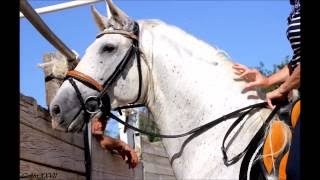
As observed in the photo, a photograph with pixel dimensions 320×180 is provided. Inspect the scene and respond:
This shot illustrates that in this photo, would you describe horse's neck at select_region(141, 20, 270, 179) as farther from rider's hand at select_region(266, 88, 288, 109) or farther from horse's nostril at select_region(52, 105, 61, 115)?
horse's nostril at select_region(52, 105, 61, 115)

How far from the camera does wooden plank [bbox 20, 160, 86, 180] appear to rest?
3027 mm

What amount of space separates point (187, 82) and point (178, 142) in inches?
14.4

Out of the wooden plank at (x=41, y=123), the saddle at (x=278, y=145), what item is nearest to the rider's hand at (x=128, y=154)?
the wooden plank at (x=41, y=123)

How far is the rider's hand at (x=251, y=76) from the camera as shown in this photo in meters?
3.05

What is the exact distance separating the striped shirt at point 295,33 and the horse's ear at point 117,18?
3.66 feet

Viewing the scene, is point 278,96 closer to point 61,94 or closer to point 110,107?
point 110,107

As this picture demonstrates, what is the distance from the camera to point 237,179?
9.29ft

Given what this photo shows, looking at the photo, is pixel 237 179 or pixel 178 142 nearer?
pixel 237 179

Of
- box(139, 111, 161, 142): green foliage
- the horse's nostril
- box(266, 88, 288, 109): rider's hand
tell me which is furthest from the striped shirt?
the horse's nostril

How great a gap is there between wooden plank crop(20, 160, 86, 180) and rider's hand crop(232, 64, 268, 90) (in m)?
1.35

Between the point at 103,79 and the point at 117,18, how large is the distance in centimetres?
42

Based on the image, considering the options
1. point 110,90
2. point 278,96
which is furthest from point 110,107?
point 278,96

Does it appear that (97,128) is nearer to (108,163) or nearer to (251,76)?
(108,163)

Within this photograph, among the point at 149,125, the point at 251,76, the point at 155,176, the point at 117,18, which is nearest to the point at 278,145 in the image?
the point at 251,76
